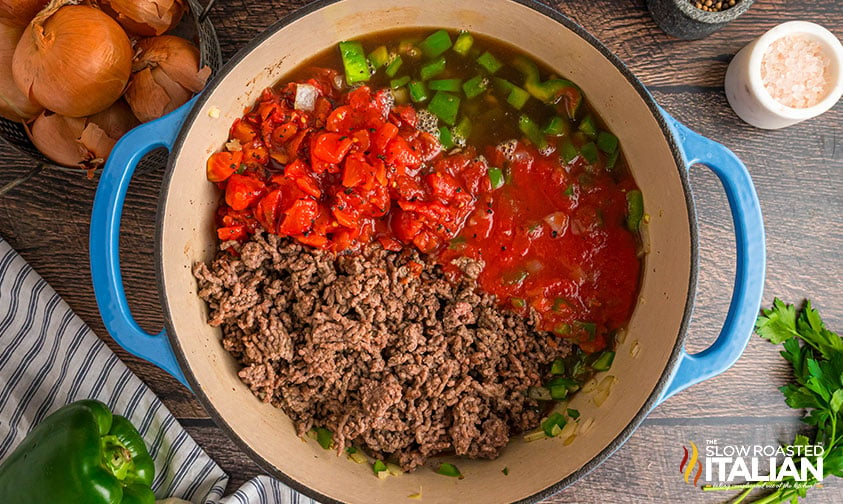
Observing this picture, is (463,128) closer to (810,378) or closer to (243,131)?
(243,131)

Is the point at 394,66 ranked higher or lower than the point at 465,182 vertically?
higher

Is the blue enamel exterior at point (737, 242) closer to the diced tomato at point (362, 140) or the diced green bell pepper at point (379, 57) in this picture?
the diced tomato at point (362, 140)

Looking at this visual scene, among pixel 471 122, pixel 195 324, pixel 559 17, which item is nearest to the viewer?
pixel 559 17

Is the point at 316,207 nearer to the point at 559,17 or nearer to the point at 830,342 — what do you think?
the point at 559,17

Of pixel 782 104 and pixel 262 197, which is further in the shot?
pixel 782 104

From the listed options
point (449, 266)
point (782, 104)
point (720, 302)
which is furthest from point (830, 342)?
point (449, 266)

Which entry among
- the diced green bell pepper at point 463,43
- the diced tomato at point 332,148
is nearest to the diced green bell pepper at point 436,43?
the diced green bell pepper at point 463,43

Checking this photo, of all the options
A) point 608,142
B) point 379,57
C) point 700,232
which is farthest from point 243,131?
point 700,232

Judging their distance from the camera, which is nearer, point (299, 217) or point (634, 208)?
point (299, 217)
